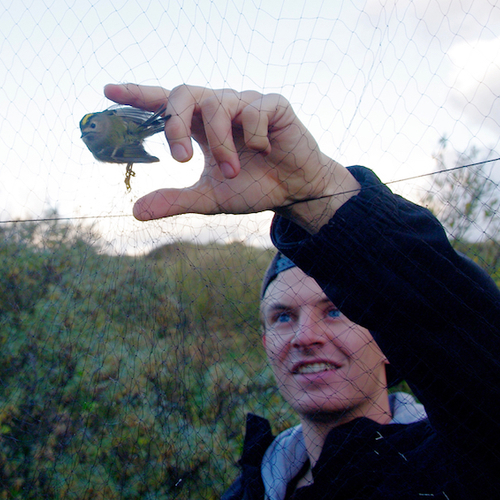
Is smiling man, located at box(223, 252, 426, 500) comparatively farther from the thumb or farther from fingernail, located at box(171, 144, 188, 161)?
fingernail, located at box(171, 144, 188, 161)

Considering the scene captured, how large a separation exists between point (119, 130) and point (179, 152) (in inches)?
9.0

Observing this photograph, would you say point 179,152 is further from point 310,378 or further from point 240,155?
point 310,378

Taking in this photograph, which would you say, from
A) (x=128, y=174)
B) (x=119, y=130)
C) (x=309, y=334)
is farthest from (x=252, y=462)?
(x=119, y=130)

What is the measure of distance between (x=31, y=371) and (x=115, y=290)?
377 mm

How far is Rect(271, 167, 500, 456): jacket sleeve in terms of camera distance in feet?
2.74

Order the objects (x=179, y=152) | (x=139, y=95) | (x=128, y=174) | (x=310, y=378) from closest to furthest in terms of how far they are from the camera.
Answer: (x=179, y=152) → (x=139, y=95) → (x=128, y=174) → (x=310, y=378)

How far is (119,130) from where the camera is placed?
86 centimetres

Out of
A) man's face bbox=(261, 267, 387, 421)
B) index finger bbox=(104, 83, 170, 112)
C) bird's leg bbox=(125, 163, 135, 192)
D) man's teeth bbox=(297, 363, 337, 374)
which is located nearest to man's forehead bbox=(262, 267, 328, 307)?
man's face bbox=(261, 267, 387, 421)

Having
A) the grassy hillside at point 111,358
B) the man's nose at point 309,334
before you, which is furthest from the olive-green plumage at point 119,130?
the man's nose at point 309,334

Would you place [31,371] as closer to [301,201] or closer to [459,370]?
[301,201]

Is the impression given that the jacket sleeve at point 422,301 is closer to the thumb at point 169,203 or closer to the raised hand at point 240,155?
the raised hand at point 240,155

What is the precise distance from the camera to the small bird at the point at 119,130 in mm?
855

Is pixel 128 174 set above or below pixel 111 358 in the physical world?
above

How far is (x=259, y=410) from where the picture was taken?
1.93 metres
